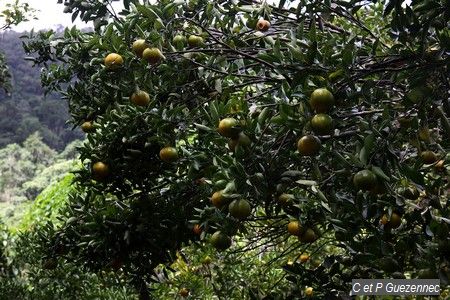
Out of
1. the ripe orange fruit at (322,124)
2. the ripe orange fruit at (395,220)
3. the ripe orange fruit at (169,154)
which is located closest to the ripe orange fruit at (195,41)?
the ripe orange fruit at (169,154)

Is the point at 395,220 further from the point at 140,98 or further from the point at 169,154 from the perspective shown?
the point at 140,98

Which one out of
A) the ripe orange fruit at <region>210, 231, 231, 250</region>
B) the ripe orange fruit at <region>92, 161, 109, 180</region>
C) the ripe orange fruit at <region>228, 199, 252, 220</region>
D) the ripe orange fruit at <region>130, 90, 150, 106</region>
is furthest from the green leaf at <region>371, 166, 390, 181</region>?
the ripe orange fruit at <region>92, 161, 109, 180</region>

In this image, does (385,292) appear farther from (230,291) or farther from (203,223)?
(230,291)

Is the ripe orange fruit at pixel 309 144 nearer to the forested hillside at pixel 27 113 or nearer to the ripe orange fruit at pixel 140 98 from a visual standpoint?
the ripe orange fruit at pixel 140 98

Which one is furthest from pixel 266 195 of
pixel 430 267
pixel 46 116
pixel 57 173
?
pixel 46 116

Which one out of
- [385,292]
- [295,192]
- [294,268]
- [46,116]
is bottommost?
[46,116]

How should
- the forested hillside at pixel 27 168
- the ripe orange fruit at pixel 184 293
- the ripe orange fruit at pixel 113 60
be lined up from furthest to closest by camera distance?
the forested hillside at pixel 27 168, the ripe orange fruit at pixel 184 293, the ripe orange fruit at pixel 113 60

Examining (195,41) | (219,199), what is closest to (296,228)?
(219,199)

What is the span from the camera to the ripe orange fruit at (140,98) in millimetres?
2410

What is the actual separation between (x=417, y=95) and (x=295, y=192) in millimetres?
873

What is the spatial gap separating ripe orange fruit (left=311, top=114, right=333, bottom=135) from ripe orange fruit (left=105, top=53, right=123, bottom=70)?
44.1 inches

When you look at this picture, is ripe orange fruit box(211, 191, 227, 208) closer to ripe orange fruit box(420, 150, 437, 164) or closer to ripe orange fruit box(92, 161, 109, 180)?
ripe orange fruit box(420, 150, 437, 164)

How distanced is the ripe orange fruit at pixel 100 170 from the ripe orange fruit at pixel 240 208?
125 cm

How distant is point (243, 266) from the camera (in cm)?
452
